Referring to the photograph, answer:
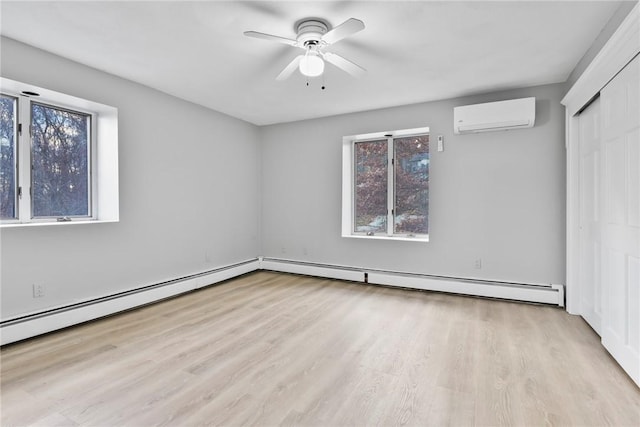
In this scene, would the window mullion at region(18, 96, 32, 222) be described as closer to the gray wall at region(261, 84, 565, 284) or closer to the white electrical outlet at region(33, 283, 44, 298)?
the white electrical outlet at region(33, 283, 44, 298)

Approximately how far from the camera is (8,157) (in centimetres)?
275

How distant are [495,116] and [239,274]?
415 cm

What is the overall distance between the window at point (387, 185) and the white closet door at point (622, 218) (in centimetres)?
212

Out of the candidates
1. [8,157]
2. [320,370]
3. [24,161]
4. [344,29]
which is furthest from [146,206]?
[344,29]

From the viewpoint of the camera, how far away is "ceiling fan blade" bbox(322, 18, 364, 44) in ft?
6.51

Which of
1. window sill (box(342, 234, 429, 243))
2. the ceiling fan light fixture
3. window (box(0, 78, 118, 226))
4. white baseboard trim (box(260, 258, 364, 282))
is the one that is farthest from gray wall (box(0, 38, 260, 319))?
the ceiling fan light fixture

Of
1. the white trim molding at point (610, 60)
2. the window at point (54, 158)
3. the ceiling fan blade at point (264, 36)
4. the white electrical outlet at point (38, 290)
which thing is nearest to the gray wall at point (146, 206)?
the white electrical outlet at point (38, 290)

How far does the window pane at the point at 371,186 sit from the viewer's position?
479 centimetres

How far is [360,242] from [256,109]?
249cm

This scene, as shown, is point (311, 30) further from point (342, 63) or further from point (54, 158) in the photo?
point (54, 158)

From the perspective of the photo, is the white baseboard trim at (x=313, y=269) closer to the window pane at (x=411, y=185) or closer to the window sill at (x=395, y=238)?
the window sill at (x=395, y=238)

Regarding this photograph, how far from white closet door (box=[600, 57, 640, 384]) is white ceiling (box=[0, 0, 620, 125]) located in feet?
2.17

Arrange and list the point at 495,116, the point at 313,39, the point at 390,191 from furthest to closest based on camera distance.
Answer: the point at 390,191, the point at 495,116, the point at 313,39

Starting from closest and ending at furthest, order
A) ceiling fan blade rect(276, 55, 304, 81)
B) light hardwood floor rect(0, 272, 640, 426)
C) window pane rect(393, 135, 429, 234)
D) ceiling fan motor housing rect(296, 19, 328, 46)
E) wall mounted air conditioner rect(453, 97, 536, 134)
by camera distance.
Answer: light hardwood floor rect(0, 272, 640, 426) → ceiling fan motor housing rect(296, 19, 328, 46) → ceiling fan blade rect(276, 55, 304, 81) → wall mounted air conditioner rect(453, 97, 536, 134) → window pane rect(393, 135, 429, 234)
